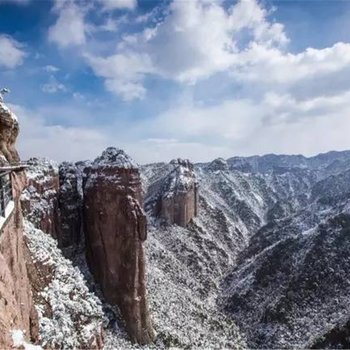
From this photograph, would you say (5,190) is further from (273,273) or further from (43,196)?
(273,273)

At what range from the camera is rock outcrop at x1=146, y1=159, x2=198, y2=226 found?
106 metres

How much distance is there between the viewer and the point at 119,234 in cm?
5306

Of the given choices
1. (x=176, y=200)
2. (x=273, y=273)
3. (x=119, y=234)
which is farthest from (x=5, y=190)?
(x=176, y=200)

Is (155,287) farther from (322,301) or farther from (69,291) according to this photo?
(69,291)

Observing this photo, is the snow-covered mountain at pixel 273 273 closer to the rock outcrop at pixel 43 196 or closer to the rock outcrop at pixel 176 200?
the rock outcrop at pixel 176 200

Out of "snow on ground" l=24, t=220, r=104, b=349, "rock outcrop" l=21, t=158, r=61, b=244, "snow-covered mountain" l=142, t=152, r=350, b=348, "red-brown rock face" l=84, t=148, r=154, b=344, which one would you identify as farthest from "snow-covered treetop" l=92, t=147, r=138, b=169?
"snow-covered mountain" l=142, t=152, r=350, b=348

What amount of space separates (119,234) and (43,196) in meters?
9.89

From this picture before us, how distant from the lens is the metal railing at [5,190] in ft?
46.0

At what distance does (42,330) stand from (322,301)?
55312mm

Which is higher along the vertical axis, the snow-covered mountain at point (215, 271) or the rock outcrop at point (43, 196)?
the rock outcrop at point (43, 196)

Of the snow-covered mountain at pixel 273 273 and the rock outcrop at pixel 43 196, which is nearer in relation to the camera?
the rock outcrop at pixel 43 196

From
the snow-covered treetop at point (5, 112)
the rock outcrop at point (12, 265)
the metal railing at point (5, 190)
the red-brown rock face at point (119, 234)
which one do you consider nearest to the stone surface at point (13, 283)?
the rock outcrop at point (12, 265)

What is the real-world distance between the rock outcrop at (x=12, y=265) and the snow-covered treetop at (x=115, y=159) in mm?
31396

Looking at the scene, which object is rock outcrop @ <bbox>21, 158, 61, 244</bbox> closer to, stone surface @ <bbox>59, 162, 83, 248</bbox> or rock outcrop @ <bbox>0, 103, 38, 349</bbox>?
stone surface @ <bbox>59, 162, 83, 248</bbox>
